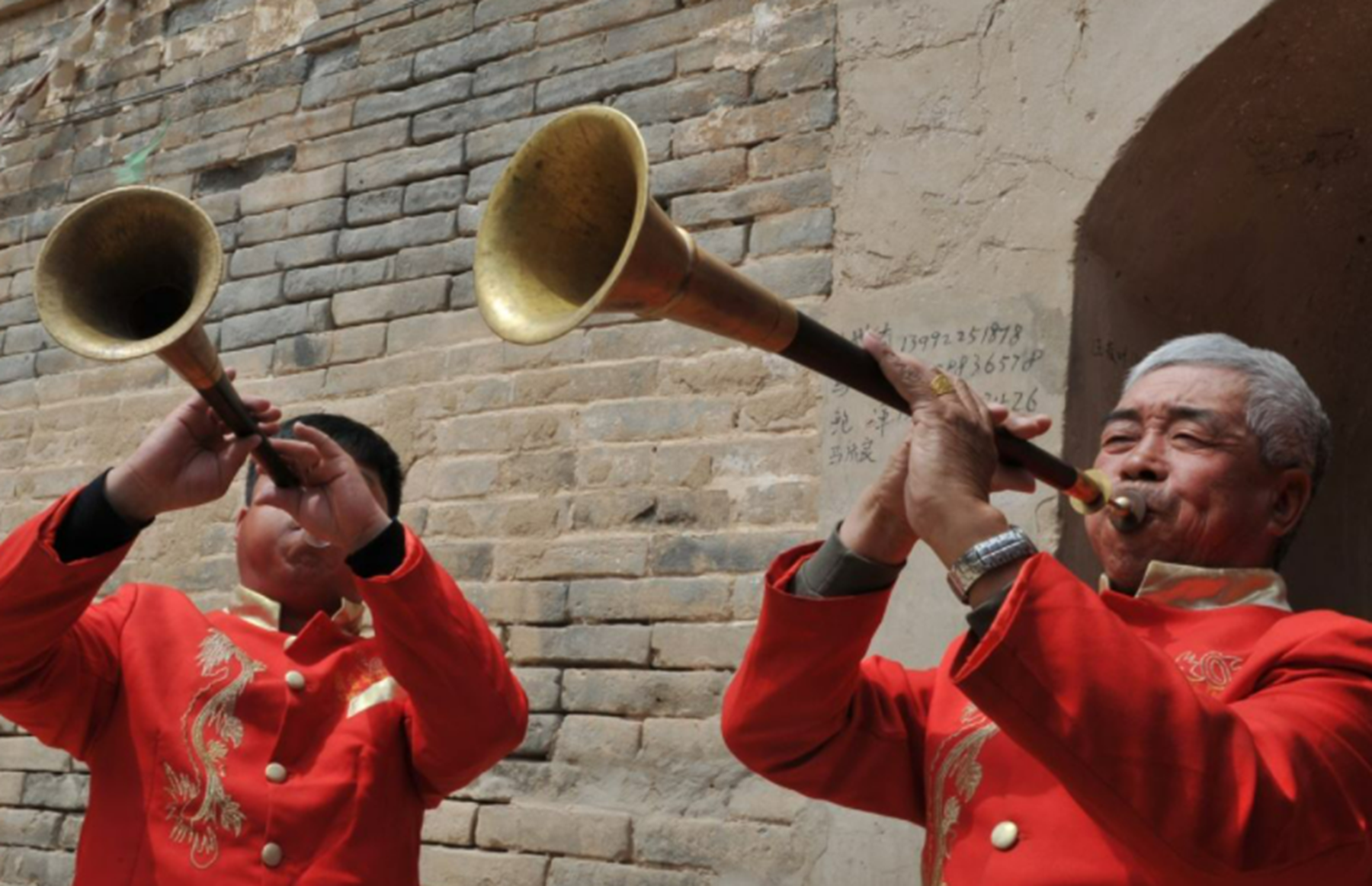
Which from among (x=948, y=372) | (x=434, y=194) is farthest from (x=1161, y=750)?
(x=434, y=194)

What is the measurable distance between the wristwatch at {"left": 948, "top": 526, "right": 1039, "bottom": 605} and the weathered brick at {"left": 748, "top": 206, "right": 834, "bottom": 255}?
2065 mm

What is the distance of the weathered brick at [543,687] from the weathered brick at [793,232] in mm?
1139

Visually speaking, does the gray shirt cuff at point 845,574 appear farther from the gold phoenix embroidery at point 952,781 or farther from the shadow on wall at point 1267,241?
the shadow on wall at point 1267,241

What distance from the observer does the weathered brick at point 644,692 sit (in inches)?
159

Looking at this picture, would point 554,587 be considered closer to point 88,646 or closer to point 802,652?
point 88,646

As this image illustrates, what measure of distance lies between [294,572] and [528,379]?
4.76ft

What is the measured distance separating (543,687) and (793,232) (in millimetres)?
1260

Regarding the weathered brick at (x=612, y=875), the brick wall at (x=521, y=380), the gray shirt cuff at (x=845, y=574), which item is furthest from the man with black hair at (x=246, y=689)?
the brick wall at (x=521, y=380)

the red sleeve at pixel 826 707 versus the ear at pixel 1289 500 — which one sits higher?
the ear at pixel 1289 500

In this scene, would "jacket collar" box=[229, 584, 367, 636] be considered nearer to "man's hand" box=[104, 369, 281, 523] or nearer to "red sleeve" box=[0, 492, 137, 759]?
"red sleeve" box=[0, 492, 137, 759]

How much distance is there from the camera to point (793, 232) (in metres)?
4.20

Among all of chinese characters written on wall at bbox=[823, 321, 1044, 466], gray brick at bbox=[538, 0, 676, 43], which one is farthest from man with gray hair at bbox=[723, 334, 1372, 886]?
gray brick at bbox=[538, 0, 676, 43]

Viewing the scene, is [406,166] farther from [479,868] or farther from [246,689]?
[246,689]

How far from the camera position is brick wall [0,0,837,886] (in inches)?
161
